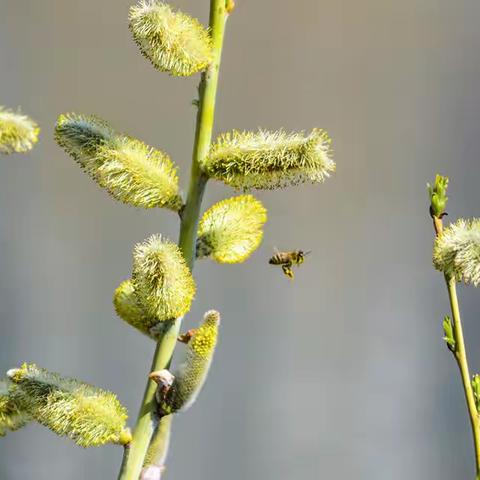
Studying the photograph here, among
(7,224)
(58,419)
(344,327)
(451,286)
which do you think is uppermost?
(7,224)

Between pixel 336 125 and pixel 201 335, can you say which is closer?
pixel 201 335

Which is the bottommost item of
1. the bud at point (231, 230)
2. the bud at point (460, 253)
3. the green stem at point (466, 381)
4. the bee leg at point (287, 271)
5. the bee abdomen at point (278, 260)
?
the green stem at point (466, 381)

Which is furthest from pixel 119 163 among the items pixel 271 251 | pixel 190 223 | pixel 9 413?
pixel 271 251

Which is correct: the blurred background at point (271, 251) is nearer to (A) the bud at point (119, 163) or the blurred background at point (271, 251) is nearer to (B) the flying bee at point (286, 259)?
(B) the flying bee at point (286, 259)

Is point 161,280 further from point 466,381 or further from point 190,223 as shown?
point 466,381

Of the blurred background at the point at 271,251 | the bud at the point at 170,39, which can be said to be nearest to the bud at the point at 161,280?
the bud at the point at 170,39

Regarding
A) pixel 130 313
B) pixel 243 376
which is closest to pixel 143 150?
pixel 130 313

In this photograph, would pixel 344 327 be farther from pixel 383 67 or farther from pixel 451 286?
pixel 451 286
